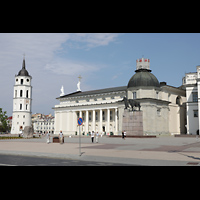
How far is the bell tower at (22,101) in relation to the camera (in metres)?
119

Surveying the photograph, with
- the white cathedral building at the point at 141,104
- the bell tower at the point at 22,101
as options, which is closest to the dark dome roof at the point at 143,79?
the white cathedral building at the point at 141,104

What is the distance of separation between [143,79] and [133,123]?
95.8ft

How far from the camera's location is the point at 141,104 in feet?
236

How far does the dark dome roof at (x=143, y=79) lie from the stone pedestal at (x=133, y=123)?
27.7m

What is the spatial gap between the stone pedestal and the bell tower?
264 ft

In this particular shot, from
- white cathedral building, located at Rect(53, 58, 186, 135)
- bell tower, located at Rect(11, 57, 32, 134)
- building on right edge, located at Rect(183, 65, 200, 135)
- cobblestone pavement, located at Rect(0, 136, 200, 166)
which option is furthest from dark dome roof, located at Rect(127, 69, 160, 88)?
bell tower, located at Rect(11, 57, 32, 134)

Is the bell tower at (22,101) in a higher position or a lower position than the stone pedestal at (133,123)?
higher

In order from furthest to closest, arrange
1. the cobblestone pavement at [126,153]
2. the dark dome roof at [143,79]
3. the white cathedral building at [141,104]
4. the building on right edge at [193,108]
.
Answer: the dark dome roof at [143,79], the white cathedral building at [141,104], the building on right edge at [193,108], the cobblestone pavement at [126,153]

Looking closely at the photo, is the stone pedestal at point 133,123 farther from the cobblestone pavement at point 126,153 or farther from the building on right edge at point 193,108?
the building on right edge at point 193,108

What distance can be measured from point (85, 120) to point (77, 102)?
1153 cm

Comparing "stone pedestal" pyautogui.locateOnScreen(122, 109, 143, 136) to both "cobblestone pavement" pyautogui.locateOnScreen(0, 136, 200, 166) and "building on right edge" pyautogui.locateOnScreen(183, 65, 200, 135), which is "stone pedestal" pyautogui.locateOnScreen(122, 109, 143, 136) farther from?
"building on right edge" pyautogui.locateOnScreen(183, 65, 200, 135)
